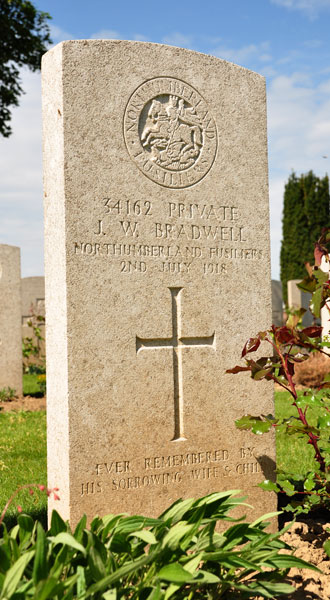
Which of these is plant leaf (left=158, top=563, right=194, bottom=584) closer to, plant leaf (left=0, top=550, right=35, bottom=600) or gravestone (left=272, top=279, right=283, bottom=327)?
plant leaf (left=0, top=550, right=35, bottom=600)

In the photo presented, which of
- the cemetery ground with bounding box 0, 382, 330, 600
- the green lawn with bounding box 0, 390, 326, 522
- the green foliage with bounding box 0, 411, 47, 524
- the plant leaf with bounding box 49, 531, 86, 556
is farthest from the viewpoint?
the green lawn with bounding box 0, 390, 326, 522

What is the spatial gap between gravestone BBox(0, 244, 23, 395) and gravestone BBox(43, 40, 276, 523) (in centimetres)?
598

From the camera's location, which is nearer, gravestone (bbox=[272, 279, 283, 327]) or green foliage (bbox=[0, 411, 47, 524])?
green foliage (bbox=[0, 411, 47, 524])

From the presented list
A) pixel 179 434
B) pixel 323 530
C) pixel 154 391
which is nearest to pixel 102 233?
pixel 154 391

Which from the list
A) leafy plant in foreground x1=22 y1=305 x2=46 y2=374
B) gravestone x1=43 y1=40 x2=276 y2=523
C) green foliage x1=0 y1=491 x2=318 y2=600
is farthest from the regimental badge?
leafy plant in foreground x1=22 y1=305 x2=46 y2=374

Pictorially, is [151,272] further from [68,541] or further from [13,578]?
[13,578]

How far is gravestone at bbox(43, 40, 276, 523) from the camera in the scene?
346 centimetres

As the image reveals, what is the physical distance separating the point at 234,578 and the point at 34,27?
18.0 m

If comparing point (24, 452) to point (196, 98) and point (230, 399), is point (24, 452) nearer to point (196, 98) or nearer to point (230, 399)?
point (230, 399)

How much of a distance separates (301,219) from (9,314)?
691 inches

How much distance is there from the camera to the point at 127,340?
11.7 ft

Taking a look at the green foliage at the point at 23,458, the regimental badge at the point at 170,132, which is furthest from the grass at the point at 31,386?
the regimental badge at the point at 170,132

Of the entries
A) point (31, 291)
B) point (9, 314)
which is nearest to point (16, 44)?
point (31, 291)

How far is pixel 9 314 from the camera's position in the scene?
9.52 metres
